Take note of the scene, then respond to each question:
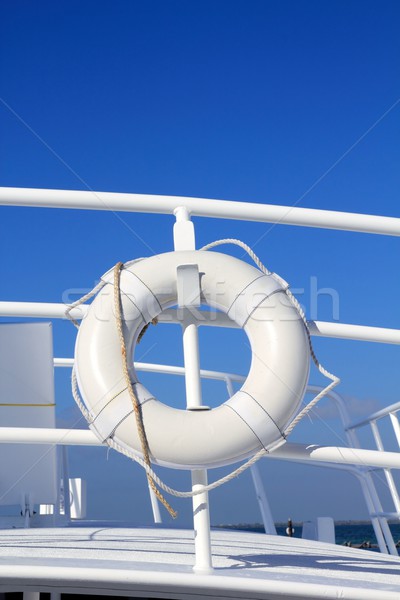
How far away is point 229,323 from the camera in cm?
177

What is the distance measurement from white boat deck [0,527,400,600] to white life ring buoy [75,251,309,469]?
0.25 metres

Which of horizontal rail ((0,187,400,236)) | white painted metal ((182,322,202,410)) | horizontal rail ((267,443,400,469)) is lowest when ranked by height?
horizontal rail ((267,443,400,469))

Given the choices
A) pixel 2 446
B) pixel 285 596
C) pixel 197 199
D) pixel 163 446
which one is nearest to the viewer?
pixel 285 596

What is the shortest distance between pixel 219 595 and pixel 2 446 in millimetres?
1358

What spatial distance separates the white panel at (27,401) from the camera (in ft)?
8.18

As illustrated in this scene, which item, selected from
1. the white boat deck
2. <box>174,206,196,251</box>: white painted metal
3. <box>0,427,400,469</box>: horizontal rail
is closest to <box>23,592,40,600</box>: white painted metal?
the white boat deck

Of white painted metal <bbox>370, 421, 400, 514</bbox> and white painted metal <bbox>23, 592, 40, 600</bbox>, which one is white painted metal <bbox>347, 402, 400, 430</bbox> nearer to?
white painted metal <bbox>370, 421, 400, 514</bbox>

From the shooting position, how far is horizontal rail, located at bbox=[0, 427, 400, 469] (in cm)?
157

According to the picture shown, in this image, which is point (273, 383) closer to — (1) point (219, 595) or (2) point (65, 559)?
(1) point (219, 595)

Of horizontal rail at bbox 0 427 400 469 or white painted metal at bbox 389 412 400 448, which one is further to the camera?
white painted metal at bbox 389 412 400 448

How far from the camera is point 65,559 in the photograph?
1.56 m

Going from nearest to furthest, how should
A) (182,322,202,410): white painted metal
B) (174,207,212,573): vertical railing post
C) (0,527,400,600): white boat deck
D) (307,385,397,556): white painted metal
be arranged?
(0,527,400,600): white boat deck
(174,207,212,573): vertical railing post
(182,322,202,410): white painted metal
(307,385,397,556): white painted metal

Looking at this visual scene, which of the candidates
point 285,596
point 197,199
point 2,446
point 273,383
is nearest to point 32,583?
point 285,596

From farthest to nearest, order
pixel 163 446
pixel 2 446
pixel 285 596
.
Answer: pixel 2 446 < pixel 163 446 < pixel 285 596
